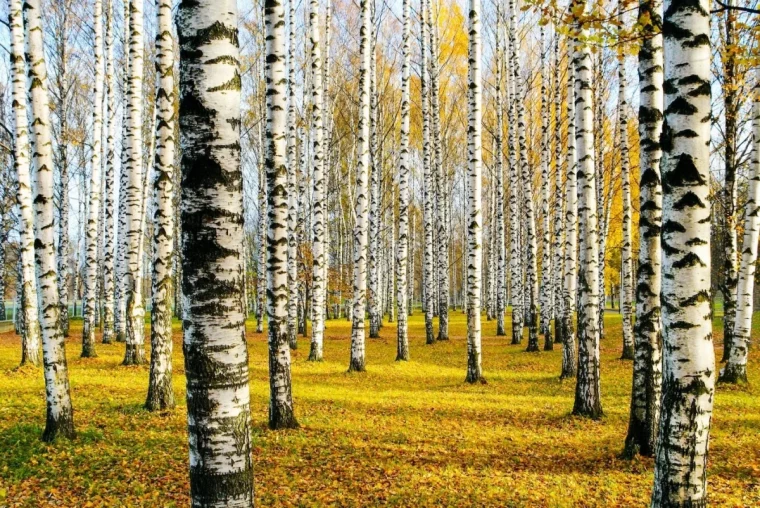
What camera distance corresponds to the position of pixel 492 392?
32.7ft

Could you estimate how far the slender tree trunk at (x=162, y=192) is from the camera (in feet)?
23.5

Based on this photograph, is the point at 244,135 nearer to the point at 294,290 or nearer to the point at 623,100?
the point at 294,290

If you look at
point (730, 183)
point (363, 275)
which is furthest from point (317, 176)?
point (730, 183)

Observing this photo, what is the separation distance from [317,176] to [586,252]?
6.71m

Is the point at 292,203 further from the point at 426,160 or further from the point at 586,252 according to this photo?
the point at 586,252

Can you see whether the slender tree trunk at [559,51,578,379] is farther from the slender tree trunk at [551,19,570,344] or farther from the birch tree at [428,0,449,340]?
the birch tree at [428,0,449,340]

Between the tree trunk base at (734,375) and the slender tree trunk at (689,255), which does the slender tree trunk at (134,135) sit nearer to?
the slender tree trunk at (689,255)

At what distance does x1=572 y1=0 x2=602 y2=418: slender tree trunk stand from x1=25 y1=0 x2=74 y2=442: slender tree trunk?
697cm

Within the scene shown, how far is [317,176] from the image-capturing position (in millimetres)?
12031

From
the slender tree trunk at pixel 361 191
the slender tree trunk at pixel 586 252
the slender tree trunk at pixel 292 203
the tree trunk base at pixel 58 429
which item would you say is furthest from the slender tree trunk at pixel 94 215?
the slender tree trunk at pixel 586 252

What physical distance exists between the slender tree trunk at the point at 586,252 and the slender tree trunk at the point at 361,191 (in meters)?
5.36

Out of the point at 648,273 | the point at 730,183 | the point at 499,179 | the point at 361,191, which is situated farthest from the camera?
the point at 499,179

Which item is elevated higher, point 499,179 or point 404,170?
point 499,179

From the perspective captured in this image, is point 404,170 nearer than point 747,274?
No
